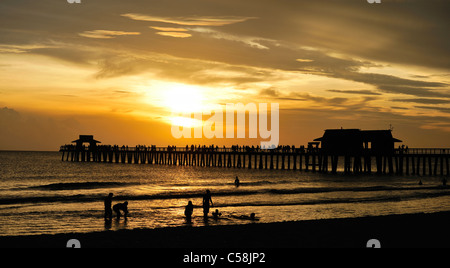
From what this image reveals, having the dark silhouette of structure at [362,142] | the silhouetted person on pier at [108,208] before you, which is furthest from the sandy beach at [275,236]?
the dark silhouette of structure at [362,142]

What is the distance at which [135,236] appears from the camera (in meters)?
15.7

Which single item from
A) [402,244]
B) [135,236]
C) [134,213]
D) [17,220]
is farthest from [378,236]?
[17,220]

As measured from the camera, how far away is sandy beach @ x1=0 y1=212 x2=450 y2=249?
554 inches

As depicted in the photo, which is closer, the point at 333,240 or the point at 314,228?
the point at 333,240

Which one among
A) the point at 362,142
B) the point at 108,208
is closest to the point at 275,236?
the point at 108,208

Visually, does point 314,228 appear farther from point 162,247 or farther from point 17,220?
point 17,220

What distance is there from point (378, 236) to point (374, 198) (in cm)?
1736

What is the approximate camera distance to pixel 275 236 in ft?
50.5

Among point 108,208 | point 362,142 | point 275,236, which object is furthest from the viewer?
point 362,142

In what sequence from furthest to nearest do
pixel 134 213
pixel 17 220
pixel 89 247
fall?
1. pixel 134 213
2. pixel 17 220
3. pixel 89 247

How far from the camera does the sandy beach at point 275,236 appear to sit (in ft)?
46.1

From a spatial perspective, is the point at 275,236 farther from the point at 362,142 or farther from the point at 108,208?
the point at 362,142

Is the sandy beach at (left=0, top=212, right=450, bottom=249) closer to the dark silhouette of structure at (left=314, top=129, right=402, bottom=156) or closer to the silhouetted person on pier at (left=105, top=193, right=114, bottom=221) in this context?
the silhouetted person on pier at (left=105, top=193, right=114, bottom=221)

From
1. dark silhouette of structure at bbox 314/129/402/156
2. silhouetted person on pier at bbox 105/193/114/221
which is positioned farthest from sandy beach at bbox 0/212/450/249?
dark silhouette of structure at bbox 314/129/402/156
